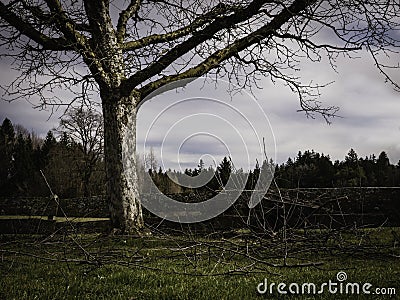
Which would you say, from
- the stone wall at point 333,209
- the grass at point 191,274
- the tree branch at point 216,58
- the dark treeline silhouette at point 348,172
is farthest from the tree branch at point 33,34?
the dark treeline silhouette at point 348,172

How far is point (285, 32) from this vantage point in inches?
431

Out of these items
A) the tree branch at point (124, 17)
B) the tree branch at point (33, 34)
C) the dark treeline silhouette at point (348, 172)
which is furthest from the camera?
the dark treeline silhouette at point (348, 172)

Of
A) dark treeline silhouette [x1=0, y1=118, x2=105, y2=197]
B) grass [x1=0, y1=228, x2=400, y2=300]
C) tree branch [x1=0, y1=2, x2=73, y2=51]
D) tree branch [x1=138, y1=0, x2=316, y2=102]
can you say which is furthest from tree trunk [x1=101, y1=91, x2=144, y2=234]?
dark treeline silhouette [x1=0, y1=118, x2=105, y2=197]

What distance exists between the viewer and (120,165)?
9938 mm

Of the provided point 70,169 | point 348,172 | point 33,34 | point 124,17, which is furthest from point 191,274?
point 70,169

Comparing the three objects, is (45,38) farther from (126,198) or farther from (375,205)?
(375,205)

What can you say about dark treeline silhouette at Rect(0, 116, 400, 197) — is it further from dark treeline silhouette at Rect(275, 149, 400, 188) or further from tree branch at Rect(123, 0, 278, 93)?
tree branch at Rect(123, 0, 278, 93)

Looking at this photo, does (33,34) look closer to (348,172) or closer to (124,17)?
(124,17)

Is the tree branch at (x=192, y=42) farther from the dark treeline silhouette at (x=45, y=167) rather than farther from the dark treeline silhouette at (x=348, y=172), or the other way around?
the dark treeline silhouette at (x=45, y=167)

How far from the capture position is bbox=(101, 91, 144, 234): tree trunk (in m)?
9.84

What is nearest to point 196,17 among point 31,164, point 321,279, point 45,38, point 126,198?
point 45,38

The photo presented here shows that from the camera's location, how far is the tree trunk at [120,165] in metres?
9.84

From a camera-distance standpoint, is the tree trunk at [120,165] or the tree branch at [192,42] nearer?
the tree branch at [192,42]

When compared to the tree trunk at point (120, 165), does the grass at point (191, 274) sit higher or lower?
lower
